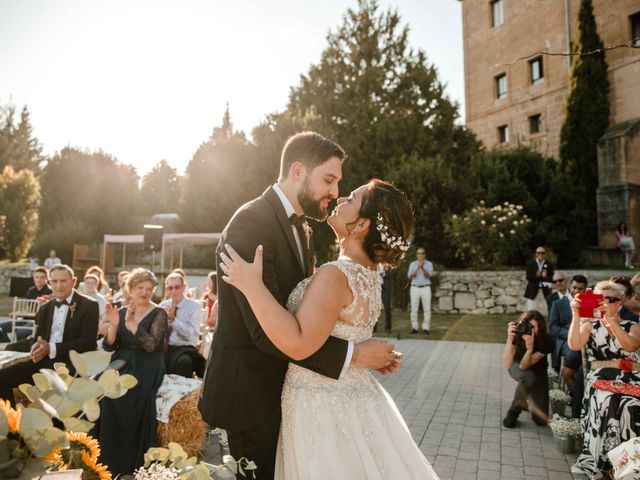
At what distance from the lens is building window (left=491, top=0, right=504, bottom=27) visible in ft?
92.0

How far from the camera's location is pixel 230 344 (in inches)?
78.5

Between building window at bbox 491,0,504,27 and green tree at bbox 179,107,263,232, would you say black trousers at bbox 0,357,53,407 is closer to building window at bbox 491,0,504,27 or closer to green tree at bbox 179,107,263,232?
green tree at bbox 179,107,263,232

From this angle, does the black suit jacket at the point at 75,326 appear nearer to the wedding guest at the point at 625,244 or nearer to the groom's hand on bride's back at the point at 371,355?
the groom's hand on bride's back at the point at 371,355

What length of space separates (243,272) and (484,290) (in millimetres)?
14884

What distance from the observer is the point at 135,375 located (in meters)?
4.49

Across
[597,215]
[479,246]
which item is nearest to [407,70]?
[597,215]

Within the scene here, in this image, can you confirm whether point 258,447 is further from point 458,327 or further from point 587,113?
point 587,113

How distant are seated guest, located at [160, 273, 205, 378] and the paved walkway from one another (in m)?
2.79

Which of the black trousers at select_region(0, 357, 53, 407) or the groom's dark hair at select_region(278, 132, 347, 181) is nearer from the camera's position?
the groom's dark hair at select_region(278, 132, 347, 181)

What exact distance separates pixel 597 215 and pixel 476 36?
579 inches

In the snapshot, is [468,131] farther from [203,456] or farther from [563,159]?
[203,456]

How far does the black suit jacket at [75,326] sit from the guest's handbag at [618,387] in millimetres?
5305

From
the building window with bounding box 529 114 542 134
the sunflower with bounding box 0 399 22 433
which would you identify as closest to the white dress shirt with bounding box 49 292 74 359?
the sunflower with bounding box 0 399 22 433

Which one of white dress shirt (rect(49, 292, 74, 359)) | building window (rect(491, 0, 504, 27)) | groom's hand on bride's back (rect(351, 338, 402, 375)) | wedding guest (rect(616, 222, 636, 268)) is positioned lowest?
white dress shirt (rect(49, 292, 74, 359))
